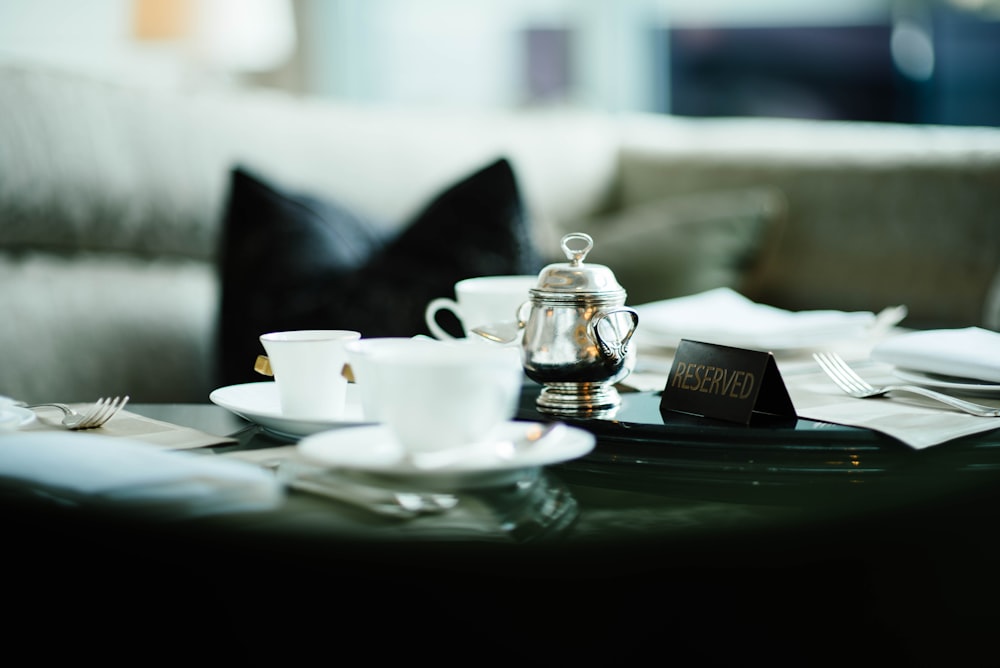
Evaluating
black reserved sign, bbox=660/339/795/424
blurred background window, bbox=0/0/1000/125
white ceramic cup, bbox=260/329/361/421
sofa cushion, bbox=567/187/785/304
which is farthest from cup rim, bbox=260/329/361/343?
blurred background window, bbox=0/0/1000/125

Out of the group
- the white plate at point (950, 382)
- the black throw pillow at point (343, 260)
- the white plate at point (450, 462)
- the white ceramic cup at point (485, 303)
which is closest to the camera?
the white plate at point (450, 462)

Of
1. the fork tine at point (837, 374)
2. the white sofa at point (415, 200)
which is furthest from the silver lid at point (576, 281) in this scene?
the white sofa at point (415, 200)

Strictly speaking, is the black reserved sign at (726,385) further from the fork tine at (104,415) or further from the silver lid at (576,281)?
the fork tine at (104,415)

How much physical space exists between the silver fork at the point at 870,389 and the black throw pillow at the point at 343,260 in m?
0.70

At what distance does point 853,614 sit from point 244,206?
1153 millimetres

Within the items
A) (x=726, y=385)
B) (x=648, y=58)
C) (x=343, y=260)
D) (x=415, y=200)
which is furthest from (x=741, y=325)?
(x=648, y=58)

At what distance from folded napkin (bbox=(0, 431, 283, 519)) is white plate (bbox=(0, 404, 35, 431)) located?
72 millimetres

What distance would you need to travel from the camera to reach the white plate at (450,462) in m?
0.61

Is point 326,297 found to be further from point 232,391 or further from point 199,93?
point 232,391

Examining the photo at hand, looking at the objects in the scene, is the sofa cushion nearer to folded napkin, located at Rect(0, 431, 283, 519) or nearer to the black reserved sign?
the black reserved sign

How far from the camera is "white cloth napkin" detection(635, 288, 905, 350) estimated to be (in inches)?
44.3

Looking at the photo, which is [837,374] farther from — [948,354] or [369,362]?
[369,362]

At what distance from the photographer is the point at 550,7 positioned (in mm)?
4473

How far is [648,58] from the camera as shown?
14.1 ft
